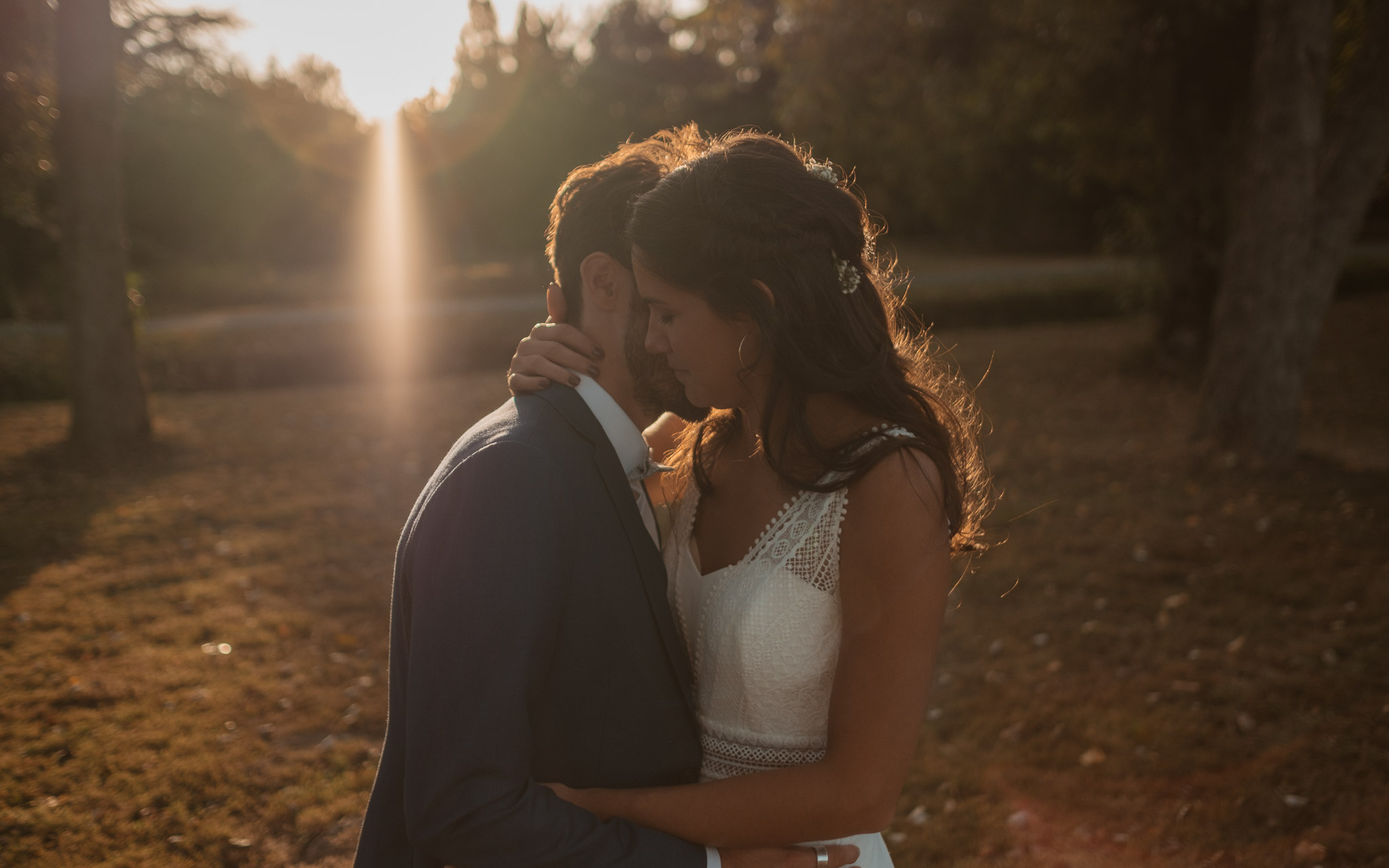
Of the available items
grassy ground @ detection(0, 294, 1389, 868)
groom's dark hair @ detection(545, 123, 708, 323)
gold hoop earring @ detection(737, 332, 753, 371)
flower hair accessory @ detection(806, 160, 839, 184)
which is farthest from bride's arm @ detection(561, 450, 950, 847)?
grassy ground @ detection(0, 294, 1389, 868)

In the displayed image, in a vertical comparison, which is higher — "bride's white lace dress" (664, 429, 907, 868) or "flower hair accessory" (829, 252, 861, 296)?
"flower hair accessory" (829, 252, 861, 296)

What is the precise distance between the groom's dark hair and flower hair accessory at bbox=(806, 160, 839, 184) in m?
0.26

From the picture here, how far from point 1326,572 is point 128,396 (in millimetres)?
11209

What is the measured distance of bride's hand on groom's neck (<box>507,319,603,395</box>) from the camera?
78.5 inches

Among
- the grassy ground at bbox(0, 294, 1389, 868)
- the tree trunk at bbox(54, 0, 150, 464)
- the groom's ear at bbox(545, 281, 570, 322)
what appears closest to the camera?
the groom's ear at bbox(545, 281, 570, 322)

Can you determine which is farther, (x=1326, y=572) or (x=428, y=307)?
(x=428, y=307)

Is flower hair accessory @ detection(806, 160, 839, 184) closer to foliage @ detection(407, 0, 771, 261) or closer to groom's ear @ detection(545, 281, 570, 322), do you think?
groom's ear @ detection(545, 281, 570, 322)

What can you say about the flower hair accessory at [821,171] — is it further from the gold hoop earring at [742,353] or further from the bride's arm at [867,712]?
the bride's arm at [867,712]

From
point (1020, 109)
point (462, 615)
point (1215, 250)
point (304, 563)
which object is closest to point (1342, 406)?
point (1215, 250)

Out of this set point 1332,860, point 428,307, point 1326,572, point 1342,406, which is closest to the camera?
point 1332,860

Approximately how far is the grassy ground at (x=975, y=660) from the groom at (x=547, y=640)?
8.67 feet

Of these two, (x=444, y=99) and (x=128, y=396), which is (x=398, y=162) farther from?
(x=128, y=396)

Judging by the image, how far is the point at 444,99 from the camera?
22.7m

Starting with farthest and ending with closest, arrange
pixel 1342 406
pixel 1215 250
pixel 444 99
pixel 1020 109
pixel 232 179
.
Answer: pixel 232 179 → pixel 444 99 → pixel 1215 250 → pixel 1020 109 → pixel 1342 406
